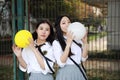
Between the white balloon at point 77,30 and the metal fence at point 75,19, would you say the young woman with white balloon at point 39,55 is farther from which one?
the metal fence at point 75,19

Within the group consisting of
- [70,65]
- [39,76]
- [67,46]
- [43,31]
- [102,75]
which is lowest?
[102,75]

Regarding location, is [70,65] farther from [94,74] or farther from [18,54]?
[94,74]

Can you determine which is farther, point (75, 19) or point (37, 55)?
point (75, 19)

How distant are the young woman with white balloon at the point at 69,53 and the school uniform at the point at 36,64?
0.30 feet

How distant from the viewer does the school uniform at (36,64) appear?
435 centimetres

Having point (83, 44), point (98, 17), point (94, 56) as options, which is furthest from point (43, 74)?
point (94, 56)

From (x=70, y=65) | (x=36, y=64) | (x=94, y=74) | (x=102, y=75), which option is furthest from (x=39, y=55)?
(x=102, y=75)

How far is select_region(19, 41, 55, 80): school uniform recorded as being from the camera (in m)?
4.35

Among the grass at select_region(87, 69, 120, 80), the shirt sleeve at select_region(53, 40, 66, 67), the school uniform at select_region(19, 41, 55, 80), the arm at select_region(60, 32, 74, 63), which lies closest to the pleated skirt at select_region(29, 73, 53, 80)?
the school uniform at select_region(19, 41, 55, 80)

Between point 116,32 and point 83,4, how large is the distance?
4.79 feet

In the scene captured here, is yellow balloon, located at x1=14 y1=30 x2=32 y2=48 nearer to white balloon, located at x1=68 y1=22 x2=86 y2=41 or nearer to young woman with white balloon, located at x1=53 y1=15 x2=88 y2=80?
young woman with white balloon, located at x1=53 y1=15 x2=88 y2=80

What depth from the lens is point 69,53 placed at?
4242 millimetres

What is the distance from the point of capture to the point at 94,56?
7895 mm

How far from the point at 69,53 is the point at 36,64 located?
410 millimetres
